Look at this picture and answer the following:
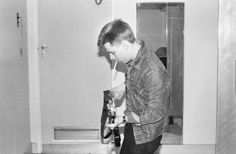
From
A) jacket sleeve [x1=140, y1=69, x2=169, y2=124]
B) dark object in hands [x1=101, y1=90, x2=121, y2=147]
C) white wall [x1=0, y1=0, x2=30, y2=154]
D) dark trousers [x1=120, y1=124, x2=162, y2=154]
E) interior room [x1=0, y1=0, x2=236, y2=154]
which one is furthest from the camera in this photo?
interior room [x1=0, y1=0, x2=236, y2=154]

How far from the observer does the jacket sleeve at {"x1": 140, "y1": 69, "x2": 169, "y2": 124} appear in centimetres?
166

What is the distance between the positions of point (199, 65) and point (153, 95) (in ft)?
6.15

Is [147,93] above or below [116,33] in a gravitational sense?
below

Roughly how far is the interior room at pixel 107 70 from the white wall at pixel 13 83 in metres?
0.04

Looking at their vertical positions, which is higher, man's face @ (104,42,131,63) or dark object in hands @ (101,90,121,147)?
man's face @ (104,42,131,63)

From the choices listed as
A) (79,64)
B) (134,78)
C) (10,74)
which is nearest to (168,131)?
(79,64)

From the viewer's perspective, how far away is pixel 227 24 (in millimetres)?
3188

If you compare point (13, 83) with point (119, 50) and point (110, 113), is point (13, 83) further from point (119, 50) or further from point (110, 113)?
point (119, 50)

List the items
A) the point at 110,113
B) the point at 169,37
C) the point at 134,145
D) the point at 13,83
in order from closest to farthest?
the point at 134,145
the point at 110,113
the point at 13,83
the point at 169,37

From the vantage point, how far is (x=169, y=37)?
3371 mm

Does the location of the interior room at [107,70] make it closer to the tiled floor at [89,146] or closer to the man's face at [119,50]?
the tiled floor at [89,146]

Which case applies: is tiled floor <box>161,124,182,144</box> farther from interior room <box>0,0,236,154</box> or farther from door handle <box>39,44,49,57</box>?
door handle <box>39,44,49,57</box>

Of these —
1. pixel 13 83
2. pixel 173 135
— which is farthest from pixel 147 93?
pixel 173 135

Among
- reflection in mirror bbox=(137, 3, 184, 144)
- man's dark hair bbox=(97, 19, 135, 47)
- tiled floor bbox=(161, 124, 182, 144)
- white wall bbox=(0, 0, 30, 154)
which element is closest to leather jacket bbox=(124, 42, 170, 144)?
man's dark hair bbox=(97, 19, 135, 47)
